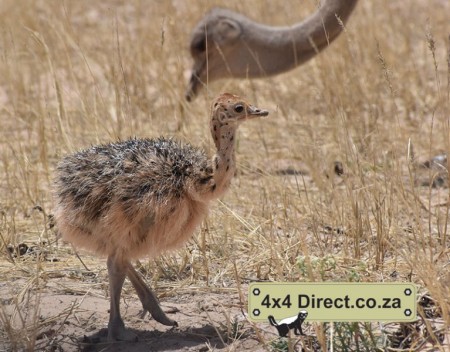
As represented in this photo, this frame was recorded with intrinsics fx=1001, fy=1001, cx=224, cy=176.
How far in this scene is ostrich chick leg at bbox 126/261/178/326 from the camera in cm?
440

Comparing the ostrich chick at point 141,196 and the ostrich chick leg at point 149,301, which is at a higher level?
the ostrich chick at point 141,196

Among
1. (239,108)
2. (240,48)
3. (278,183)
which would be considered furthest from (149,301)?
(240,48)

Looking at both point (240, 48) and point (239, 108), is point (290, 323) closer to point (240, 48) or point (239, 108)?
point (239, 108)

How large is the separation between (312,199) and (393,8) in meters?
5.47

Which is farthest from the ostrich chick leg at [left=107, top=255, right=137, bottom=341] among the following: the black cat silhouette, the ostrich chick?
the black cat silhouette

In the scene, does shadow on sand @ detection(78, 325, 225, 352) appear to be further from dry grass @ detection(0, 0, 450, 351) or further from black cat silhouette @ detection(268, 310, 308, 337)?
black cat silhouette @ detection(268, 310, 308, 337)

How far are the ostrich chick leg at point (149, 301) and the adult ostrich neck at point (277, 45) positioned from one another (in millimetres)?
3679

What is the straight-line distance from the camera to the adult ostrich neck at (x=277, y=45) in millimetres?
7867

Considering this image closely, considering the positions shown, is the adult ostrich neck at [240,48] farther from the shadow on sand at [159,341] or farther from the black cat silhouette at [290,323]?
the black cat silhouette at [290,323]

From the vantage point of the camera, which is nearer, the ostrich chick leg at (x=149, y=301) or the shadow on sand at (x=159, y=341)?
the shadow on sand at (x=159, y=341)

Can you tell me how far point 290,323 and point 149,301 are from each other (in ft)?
2.53

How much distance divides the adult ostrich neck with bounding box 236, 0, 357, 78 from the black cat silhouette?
406cm

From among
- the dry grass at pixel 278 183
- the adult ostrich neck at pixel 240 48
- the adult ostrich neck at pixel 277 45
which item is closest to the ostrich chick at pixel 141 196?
the dry grass at pixel 278 183

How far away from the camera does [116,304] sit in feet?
14.1
